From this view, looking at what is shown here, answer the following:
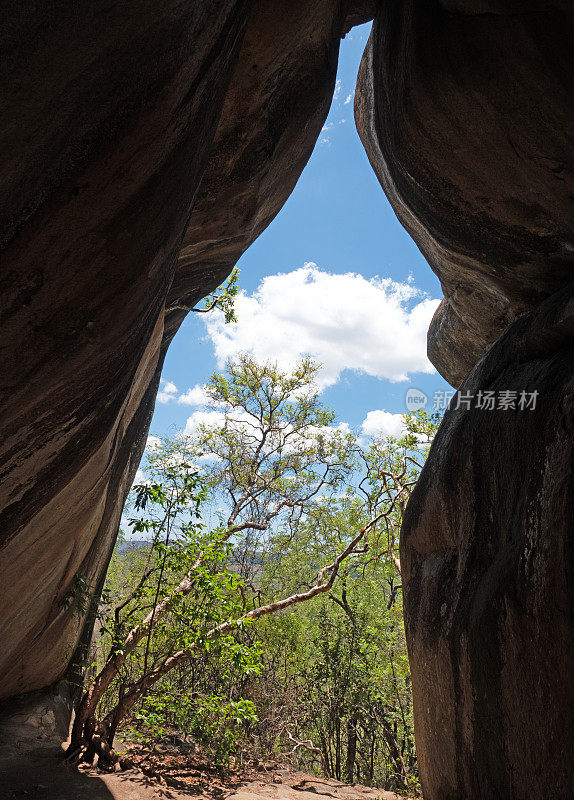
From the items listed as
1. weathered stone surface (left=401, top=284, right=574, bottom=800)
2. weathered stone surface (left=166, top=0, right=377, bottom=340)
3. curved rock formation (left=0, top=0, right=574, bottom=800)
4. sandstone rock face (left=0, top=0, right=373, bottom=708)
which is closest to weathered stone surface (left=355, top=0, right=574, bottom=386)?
curved rock formation (left=0, top=0, right=574, bottom=800)

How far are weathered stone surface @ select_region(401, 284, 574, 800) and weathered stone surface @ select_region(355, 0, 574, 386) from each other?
96cm

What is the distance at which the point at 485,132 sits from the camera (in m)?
5.11

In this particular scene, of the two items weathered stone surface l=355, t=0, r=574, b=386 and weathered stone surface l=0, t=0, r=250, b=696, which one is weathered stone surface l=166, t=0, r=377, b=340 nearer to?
weathered stone surface l=355, t=0, r=574, b=386

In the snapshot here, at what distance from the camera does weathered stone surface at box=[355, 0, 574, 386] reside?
4602 millimetres

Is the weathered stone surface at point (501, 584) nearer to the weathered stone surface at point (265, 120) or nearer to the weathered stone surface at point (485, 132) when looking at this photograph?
the weathered stone surface at point (485, 132)

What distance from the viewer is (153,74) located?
268 centimetres

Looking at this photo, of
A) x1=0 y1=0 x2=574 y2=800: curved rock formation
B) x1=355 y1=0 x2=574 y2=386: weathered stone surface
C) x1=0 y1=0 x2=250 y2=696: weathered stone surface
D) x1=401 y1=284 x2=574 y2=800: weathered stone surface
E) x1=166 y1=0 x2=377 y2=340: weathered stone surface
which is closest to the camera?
x1=0 y1=0 x2=250 y2=696: weathered stone surface

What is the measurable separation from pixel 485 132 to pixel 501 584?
4329mm

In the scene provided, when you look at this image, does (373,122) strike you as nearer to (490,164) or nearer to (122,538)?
(490,164)

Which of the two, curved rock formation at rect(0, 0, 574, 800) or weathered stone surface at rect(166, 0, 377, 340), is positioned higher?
weathered stone surface at rect(166, 0, 377, 340)

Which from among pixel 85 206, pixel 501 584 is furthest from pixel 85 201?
pixel 501 584

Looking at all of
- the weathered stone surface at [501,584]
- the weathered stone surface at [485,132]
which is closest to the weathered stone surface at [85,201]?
the weathered stone surface at [485,132]

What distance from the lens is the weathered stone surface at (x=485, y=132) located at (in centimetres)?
460

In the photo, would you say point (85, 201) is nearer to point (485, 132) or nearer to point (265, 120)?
point (265, 120)
